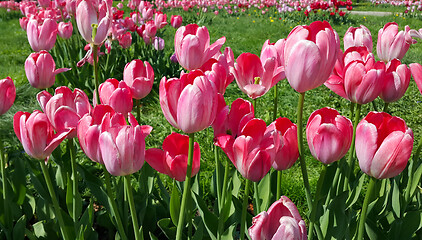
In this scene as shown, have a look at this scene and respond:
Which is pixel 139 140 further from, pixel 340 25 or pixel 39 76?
pixel 340 25

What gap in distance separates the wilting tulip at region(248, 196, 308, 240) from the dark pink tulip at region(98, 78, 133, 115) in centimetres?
Answer: 58

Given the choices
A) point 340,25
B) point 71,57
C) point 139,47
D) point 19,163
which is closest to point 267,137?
point 19,163

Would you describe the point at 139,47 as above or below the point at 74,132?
below

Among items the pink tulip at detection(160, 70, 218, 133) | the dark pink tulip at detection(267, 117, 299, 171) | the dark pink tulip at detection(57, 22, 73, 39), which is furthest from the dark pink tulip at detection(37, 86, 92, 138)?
the dark pink tulip at detection(57, 22, 73, 39)

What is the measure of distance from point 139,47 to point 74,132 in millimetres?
3899

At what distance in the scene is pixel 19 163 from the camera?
65.6 inches

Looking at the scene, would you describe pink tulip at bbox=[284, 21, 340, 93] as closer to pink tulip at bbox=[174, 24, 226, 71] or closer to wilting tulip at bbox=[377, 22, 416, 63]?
pink tulip at bbox=[174, 24, 226, 71]

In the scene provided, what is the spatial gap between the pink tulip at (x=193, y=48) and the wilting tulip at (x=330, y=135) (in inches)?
19.2

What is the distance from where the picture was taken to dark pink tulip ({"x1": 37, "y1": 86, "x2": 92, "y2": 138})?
39.9 inches

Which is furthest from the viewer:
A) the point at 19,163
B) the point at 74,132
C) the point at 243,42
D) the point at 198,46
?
the point at 243,42

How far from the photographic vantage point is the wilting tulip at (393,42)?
1559 millimetres

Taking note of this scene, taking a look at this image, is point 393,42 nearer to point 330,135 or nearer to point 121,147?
point 330,135

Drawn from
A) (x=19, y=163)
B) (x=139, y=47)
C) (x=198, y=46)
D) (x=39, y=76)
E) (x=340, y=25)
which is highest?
(x=198, y=46)

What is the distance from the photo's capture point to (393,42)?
158 cm
